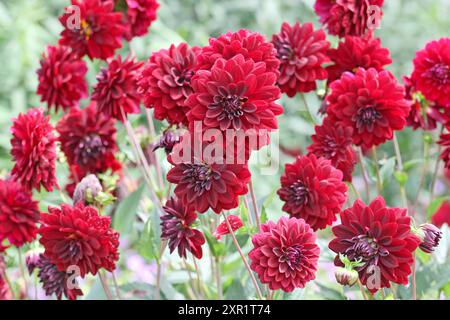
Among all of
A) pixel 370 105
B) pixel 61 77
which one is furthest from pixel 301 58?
pixel 61 77

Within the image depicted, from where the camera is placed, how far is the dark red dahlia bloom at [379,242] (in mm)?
701

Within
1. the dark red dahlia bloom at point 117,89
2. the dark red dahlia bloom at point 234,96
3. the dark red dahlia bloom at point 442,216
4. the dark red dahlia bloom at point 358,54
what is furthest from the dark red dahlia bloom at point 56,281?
the dark red dahlia bloom at point 442,216

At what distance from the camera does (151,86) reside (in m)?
0.80

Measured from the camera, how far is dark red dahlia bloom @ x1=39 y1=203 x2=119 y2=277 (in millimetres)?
789

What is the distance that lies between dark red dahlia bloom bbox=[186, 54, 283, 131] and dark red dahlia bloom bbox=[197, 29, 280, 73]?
34 millimetres

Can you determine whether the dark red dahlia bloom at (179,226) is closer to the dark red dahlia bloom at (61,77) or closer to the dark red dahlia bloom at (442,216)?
the dark red dahlia bloom at (61,77)

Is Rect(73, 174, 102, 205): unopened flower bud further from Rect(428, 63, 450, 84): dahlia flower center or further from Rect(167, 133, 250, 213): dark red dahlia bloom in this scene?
Rect(428, 63, 450, 84): dahlia flower center

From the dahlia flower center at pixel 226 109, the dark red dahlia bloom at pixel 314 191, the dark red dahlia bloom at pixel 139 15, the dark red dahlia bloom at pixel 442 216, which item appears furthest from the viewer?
the dark red dahlia bloom at pixel 442 216

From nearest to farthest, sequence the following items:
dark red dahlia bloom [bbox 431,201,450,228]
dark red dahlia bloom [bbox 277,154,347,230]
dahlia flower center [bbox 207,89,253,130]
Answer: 1. dahlia flower center [bbox 207,89,253,130]
2. dark red dahlia bloom [bbox 277,154,347,230]
3. dark red dahlia bloom [bbox 431,201,450,228]

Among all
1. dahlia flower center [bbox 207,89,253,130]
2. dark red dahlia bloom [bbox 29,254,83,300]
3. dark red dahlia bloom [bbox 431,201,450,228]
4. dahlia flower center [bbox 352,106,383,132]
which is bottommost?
dark red dahlia bloom [bbox 29,254,83,300]

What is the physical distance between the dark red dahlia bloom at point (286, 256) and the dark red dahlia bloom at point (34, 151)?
306 mm

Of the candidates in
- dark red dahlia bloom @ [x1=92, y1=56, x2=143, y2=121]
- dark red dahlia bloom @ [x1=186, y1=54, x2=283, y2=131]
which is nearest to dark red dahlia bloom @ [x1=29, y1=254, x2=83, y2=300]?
dark red dahlia bloom @ [x1=92, y1=56, x2=143, y2=121]
